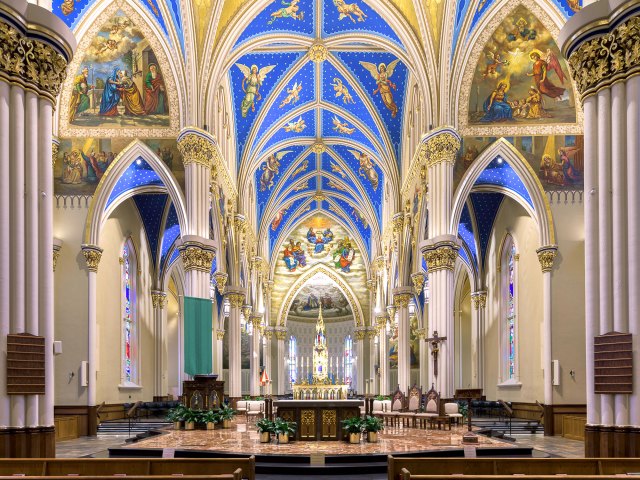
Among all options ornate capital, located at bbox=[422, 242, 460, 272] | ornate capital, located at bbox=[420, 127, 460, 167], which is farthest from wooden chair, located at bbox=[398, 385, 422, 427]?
ornate capital, located at bbox=[420, 127, 460, 167]

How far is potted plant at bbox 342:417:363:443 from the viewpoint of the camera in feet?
54.9

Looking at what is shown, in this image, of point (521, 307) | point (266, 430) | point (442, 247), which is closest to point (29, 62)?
point (266, 430)

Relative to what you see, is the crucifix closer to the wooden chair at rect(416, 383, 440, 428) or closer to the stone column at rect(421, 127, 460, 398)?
the stone column at rect(421, 127, 460, 398)

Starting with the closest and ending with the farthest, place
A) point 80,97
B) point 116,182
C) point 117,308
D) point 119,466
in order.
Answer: point 119,466
point 80,97
point 116,182
point 117,308

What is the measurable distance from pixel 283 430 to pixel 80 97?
12.4m

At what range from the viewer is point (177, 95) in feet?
76.6

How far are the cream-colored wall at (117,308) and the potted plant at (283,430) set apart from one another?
415 inches

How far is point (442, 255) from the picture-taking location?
75.1 feet

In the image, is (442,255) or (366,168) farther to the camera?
(366,168)

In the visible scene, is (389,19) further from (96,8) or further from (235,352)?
(235,352)

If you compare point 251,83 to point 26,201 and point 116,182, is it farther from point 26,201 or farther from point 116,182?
point 26,201

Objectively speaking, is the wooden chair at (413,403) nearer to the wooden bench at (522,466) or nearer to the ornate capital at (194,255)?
the ornate capital at (194,255)

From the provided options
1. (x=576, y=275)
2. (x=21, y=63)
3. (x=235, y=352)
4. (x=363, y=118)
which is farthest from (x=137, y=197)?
(x=21, y=63)

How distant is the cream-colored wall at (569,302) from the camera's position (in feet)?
73.7
